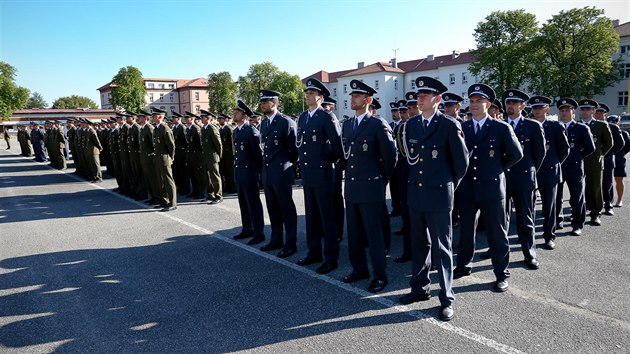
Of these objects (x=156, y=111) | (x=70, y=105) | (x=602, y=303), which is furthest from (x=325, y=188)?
(x=70, y=105)

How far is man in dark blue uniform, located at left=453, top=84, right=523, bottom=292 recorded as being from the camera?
4.42 metres

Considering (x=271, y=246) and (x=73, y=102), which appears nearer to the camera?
(x=271, y=246)

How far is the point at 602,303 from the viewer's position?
3.96m

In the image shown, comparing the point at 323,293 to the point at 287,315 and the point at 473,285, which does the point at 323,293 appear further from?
the point at 473,285

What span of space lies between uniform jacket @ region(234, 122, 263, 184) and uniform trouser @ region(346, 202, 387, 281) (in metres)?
2.33

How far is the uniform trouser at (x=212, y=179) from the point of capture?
9.62m

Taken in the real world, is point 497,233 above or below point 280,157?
below

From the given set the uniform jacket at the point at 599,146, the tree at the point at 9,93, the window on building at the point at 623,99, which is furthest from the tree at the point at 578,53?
the tree at the point at 9,93

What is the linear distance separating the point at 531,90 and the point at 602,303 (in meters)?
45.6

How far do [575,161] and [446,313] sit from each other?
4.42 m

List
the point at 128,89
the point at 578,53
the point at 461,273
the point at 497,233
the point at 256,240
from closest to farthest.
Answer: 1. the point at 497,233
2. the point at 461,273
3. the point at 256,240
4. the point at 578,53
5. the point at 128,89

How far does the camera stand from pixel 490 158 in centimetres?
453

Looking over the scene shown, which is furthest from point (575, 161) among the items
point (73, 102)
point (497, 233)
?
point (73, 102)

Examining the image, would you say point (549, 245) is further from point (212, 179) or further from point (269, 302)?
point (212, 179)
